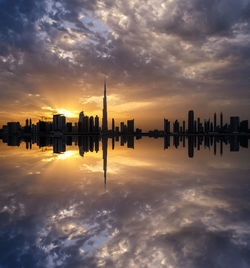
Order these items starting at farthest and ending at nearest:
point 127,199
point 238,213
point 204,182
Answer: point 204,182, point 127,199, point 238,213

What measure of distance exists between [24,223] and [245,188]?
10.6 meters

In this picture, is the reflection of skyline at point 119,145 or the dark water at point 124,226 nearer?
the dark water at point 124,226

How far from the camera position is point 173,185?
41.1 feet

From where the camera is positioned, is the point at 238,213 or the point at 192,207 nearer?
the point at 238,213

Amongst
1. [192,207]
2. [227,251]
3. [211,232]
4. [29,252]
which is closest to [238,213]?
[192,207]

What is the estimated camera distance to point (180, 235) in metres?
6.33

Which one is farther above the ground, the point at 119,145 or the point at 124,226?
the point at 124,226

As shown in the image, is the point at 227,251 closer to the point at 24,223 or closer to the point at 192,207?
the point at 192,207

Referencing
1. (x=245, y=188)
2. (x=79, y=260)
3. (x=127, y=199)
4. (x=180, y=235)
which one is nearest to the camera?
(x=79, y=260)

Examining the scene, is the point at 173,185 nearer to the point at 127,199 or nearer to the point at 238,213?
the point at 127,199

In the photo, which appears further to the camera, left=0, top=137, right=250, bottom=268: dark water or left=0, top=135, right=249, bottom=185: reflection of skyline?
left=0, top=135, right=249, bottom=185: reflection of skyline

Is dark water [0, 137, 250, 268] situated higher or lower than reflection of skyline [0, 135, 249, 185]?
higher

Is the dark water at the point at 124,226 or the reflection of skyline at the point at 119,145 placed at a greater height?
the dark water at the point at 124,226

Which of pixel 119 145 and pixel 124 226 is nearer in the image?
pixel 124 226
